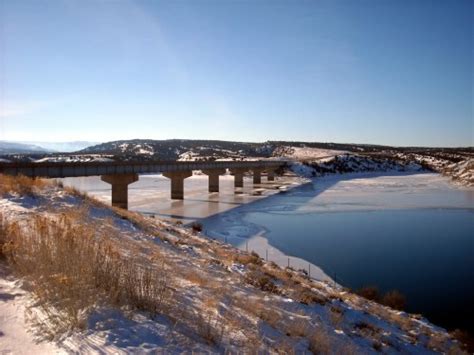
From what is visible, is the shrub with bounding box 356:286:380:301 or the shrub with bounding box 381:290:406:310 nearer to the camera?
the shrub with bounding box 381:290:406:310

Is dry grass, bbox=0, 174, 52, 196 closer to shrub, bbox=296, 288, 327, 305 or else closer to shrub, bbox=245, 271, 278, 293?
shrub, bbox=245, 271, 278, 293

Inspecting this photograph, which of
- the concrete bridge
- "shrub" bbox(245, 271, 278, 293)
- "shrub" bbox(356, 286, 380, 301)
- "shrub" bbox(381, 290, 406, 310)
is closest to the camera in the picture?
"shrub" bbox(245, 271, 278, 293)

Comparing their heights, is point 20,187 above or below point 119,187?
above

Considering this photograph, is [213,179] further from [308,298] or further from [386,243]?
[308,298]

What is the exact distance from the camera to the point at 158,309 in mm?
5305

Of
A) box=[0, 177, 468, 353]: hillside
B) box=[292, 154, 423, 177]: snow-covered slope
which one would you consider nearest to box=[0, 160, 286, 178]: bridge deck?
box=[0, 177, 468, 353]: hillside

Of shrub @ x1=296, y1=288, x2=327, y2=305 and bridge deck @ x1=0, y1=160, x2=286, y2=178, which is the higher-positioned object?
bridge deck @ x1=0, y1=160, x2=286, y2=178

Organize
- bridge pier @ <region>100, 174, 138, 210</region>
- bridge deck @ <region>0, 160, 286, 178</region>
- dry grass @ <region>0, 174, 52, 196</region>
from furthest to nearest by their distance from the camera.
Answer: bridge pier @ <region>100, 174, 138, 210</region> < bridge deck @ <region>0, 160, 286, 178</region> < dry grass @ <region>0, 174, 52, 196</region>

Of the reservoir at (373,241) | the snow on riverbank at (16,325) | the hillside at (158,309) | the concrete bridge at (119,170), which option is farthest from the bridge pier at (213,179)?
the snow on riverbank at (16,325)

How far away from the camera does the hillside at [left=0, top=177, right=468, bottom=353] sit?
4.54m

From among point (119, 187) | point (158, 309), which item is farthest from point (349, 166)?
point (158, 309)

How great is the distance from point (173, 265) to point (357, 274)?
9729 millimetres

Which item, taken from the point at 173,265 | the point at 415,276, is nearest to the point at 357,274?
the point at 415,276

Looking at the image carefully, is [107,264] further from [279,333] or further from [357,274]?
[357,274]
